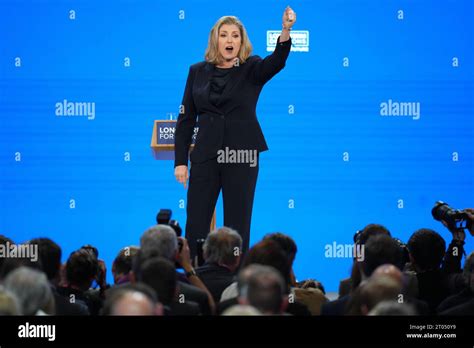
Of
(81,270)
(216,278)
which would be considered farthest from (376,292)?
(81,270)

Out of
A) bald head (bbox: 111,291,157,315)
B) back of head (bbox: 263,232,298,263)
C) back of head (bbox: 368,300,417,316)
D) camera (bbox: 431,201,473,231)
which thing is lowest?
back of head (bbox: 368,300,417,316)

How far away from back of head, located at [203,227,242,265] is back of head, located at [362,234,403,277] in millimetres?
543

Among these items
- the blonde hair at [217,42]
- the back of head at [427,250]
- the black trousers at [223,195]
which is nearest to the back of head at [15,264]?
the black trousers at [223,195]

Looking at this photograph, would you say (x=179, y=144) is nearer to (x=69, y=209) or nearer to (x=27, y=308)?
(x=27, y=308)

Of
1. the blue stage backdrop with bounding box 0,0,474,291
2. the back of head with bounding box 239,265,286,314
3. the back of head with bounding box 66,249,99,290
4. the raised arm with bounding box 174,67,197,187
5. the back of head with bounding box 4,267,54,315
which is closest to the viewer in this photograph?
the back of head with bounding box 239,265,286,314

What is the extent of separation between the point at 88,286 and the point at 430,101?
3456mm

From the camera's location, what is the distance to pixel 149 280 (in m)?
2.86

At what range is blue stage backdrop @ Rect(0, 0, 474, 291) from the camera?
6.45 metres

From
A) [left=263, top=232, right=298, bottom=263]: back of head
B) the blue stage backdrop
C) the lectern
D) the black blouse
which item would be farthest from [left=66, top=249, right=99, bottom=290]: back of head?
the blue stage backdrop

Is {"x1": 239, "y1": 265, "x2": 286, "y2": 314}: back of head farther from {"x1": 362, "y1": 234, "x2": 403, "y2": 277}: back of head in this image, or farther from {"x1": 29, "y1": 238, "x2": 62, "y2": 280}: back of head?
{"x1": 29, "y1": 238, "x2": 62, "y2": 280}: back of head

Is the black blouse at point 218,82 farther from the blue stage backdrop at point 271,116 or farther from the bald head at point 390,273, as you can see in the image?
the blue stage backdrop at point 271,116

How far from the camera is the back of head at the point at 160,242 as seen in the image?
3.40 metres

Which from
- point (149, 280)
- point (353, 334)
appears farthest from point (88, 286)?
point (353, 334)

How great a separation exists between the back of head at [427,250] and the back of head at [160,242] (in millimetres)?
1032
